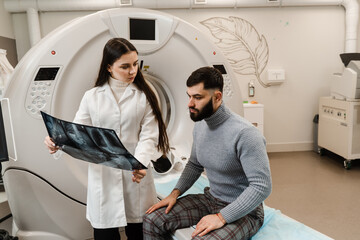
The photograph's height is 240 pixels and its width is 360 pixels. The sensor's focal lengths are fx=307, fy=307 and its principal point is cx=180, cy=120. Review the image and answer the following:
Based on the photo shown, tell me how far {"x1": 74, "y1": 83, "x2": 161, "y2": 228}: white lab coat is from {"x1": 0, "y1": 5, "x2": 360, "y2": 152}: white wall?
8.28ft

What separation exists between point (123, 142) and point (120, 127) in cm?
6

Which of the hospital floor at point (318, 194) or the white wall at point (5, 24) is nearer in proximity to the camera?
the hospital floor at point (318, 194)

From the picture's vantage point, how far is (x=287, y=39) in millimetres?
3682

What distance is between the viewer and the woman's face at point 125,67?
47.1 inches

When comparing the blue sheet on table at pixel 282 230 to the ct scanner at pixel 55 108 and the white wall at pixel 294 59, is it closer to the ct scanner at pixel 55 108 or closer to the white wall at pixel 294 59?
the ct scanner at pixel 55 108

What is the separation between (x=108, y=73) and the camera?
1.28m

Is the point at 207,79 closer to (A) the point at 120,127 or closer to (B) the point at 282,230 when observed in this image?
(A) the point at 120,127

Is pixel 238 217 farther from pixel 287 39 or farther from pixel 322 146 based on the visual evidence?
pixel 287 39

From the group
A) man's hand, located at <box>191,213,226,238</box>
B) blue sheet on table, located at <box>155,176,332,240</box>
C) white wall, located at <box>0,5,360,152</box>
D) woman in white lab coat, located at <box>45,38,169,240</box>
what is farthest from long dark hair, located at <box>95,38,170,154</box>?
white wall, located at <box>0,5,360,152</box>

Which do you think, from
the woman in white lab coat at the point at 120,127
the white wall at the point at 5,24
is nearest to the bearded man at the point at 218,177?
the woman in white lab coat at the point at 120,127

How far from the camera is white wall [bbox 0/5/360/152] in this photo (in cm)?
362

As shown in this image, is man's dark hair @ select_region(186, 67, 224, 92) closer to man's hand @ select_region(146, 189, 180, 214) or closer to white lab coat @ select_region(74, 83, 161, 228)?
white lab coat @ select_region(74, 83, 161, 228)

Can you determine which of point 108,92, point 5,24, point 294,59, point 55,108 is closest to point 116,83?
point 108,92

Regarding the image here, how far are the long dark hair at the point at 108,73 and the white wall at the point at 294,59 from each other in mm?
2433
